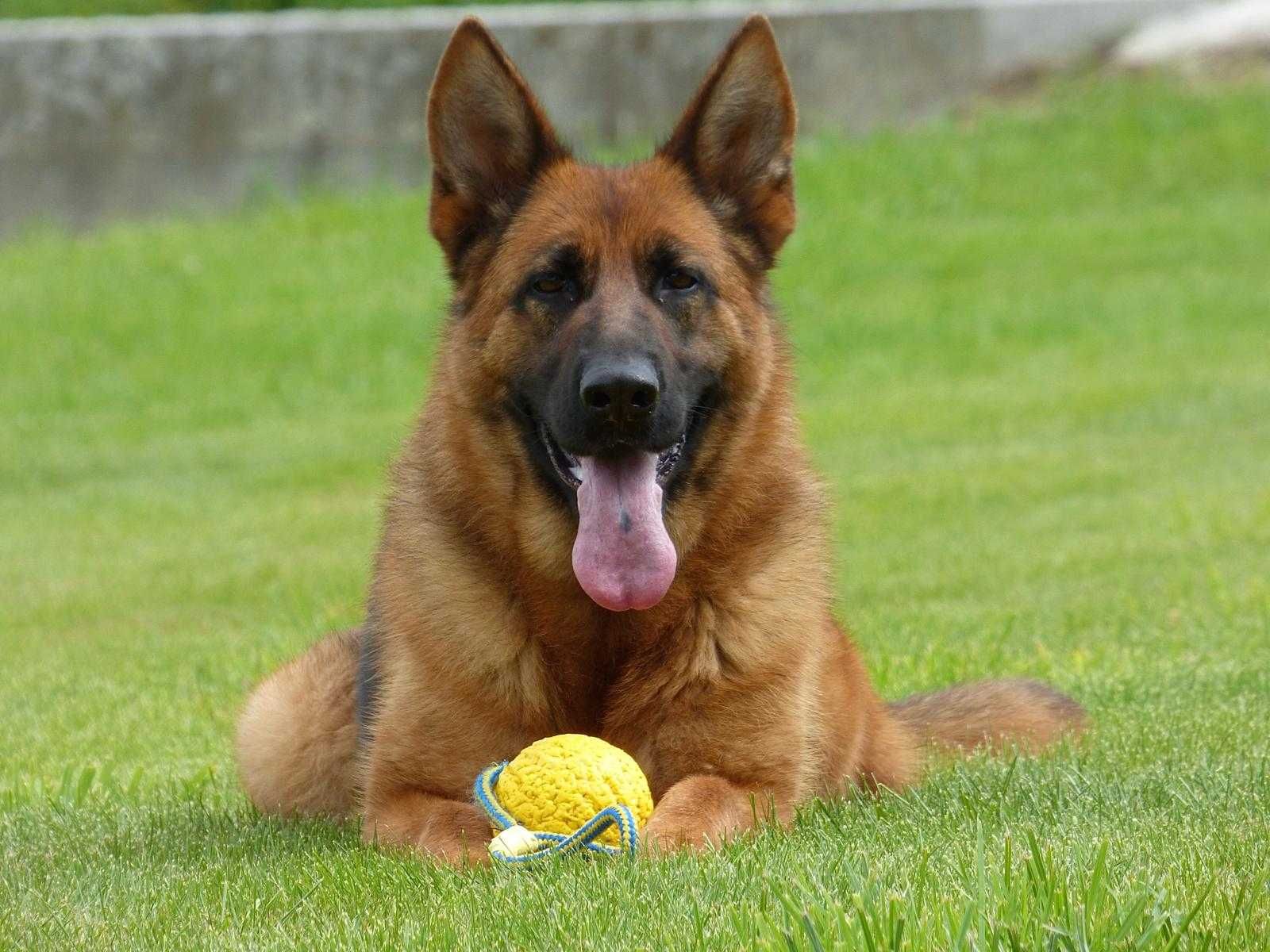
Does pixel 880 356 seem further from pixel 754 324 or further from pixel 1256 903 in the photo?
pixel 1256 903

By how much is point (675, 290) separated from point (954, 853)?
1736 millimetres

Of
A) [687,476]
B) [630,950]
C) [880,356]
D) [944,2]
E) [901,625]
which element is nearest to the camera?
[630,950]

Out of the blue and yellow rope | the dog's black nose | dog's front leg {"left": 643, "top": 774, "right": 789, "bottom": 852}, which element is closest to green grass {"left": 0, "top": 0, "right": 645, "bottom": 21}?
the dog's black nose

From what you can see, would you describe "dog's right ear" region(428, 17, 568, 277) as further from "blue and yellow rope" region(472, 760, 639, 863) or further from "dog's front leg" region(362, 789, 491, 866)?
"blue and yellow rope" region(472, 760, 639, 863)

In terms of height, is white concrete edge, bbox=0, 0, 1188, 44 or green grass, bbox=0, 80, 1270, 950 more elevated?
white concrete edge, bbox=0, 0, 1188, 44

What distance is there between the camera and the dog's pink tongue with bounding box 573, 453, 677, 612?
4.58 meters

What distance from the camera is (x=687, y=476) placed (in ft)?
15.8

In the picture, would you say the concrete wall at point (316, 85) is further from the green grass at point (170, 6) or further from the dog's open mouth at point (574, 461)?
the dog's open mouth at point (574, 461)

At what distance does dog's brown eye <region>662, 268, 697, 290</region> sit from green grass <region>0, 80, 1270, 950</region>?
1309 millimetres

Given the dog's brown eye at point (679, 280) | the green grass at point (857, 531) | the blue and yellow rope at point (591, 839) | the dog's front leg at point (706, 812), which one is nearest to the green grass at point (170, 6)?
the green grass at point (857, 531)

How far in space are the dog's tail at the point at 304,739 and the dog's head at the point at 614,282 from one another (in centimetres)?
113

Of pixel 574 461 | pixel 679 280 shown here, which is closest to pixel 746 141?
pixel 679 280

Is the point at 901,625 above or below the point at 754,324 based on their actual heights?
below

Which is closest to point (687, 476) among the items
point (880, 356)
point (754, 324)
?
point (754, 324)
